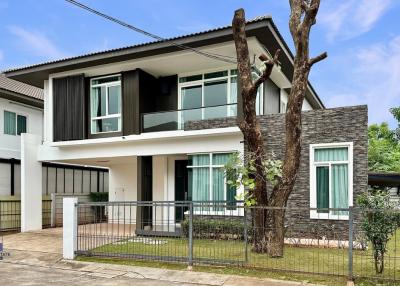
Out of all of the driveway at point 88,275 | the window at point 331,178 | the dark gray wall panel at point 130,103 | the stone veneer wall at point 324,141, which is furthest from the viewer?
the dark gray wall panel at point 130,103

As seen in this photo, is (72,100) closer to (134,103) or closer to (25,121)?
(134,103)

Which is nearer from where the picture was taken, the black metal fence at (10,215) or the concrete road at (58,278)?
the concrete road at (58,278)

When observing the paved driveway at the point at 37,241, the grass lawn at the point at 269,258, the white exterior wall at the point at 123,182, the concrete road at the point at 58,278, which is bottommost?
the paved driveway at the point at 37,241

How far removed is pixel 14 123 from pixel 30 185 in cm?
406

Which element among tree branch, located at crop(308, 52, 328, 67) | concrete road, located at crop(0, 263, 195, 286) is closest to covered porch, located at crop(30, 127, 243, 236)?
concrete road, located at crop(0, 263, 195, 286)

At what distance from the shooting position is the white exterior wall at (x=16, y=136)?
17.8 metres

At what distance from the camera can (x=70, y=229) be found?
10156 millimetres

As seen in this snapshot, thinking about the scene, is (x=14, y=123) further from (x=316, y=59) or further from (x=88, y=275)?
(x=316, y=59)

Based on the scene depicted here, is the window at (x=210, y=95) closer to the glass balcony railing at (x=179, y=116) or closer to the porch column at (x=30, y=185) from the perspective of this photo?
the glass balcony railing at (x=179, y=116)

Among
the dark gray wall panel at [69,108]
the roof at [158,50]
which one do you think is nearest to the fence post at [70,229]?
the dark gray wall panel at [69,108]

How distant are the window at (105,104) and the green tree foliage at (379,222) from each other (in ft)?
31.7

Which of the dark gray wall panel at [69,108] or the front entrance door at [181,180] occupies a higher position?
the dark gray wall panel at [69,108]

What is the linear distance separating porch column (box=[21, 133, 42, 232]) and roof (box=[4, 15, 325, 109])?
8.15 feet

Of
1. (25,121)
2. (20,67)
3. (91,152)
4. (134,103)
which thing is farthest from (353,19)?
(25,121)
